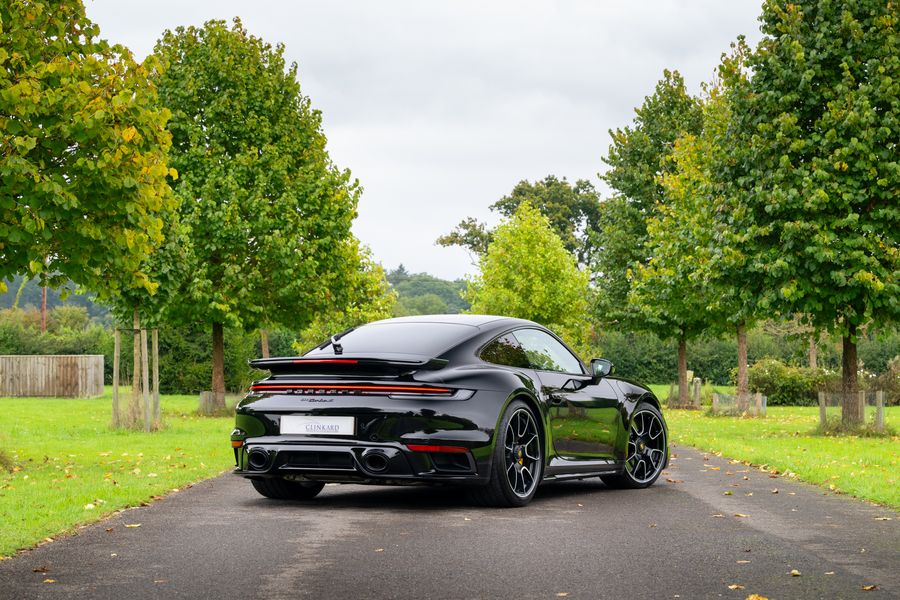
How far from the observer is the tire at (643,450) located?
1139 centimetres

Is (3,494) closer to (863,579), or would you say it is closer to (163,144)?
(163,144)

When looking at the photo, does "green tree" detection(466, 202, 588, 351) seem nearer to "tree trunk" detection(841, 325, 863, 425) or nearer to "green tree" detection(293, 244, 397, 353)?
"green tree" detection(293, 244, 397, 353)

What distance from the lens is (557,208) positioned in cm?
8281

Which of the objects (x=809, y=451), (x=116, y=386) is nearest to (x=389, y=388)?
(x=809, y=451)

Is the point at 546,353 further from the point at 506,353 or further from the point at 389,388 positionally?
the point at 389,388

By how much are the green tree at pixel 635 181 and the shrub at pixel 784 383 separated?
5961 mm

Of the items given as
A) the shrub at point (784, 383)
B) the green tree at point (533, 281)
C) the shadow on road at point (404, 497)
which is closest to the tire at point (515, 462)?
the shadow on road at point (404, 497)

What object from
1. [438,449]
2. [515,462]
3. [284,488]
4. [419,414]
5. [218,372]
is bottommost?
[284,488]

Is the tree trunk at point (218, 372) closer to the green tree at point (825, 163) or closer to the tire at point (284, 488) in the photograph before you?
the green tree at point (825, 163)

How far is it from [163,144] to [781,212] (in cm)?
1133

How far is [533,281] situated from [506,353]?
4745cm

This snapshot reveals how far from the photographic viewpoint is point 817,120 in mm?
20312

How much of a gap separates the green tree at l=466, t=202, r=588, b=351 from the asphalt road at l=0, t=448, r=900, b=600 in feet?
151

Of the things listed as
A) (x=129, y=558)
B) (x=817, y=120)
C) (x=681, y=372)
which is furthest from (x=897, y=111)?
(x=681, y=372)
